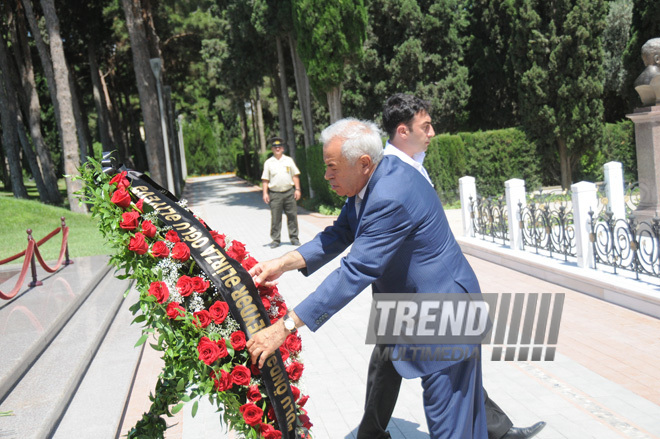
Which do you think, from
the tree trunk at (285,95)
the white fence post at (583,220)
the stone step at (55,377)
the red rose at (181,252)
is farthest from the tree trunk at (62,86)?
the red rose at (181,252)

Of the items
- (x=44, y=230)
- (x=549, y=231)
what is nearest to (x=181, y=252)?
(x=549, y=231)

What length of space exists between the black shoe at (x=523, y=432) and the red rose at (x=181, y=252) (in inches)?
86.8

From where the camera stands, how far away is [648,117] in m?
9.95

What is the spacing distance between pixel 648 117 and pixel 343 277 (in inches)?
361

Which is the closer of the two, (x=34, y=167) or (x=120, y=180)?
(x=120, y=180)

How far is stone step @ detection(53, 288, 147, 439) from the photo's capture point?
438cm

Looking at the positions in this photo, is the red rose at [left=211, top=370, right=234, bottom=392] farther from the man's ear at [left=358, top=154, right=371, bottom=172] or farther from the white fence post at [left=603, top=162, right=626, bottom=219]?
the white fence post at [left=603, top=162, right=626, bottom=219]

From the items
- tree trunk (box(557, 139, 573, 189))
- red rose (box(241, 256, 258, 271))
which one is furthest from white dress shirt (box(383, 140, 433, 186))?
tree trunk (box(557, 139, 573, 189))

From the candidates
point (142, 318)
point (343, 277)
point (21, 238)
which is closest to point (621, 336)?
point (343, 277)

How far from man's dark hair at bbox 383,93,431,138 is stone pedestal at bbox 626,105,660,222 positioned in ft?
24.7

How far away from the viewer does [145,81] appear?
19.4m

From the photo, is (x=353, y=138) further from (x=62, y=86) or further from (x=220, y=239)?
(x=62, y=86)

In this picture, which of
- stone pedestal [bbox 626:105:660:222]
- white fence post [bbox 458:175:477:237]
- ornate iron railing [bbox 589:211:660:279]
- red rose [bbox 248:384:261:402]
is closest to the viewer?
red rose [bbox 248:384:261:402]

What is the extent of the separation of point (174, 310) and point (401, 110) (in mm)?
2009
